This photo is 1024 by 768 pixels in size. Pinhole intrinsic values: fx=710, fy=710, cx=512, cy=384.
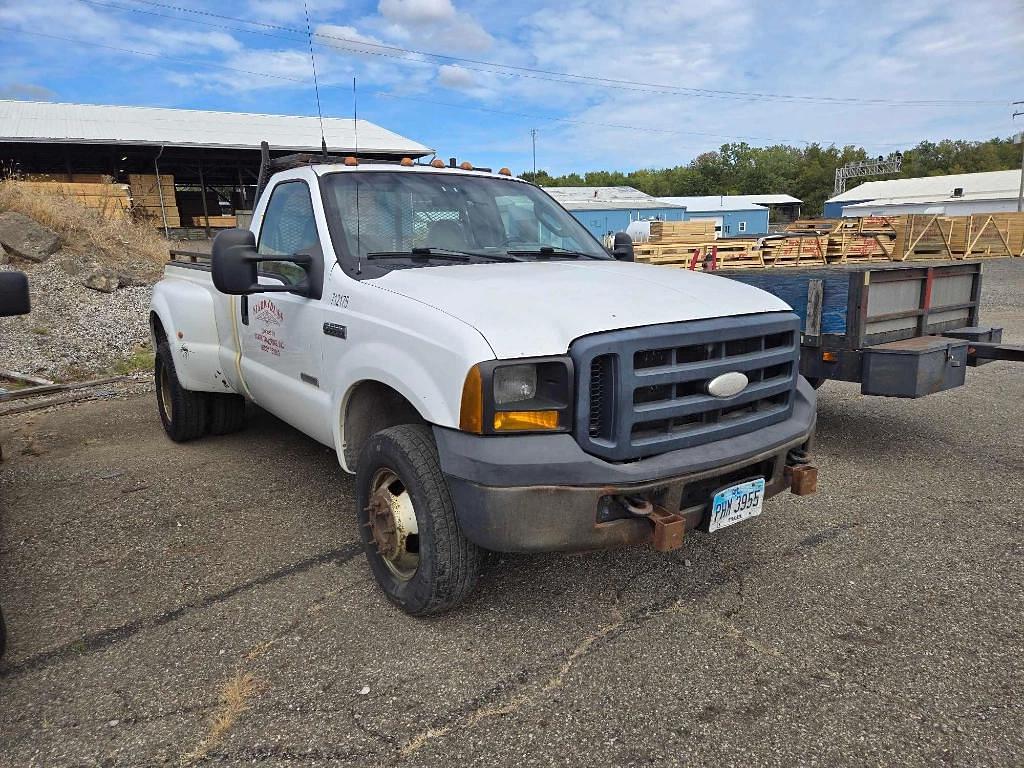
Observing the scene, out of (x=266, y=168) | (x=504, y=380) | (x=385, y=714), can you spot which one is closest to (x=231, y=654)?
(x=385, y=714)

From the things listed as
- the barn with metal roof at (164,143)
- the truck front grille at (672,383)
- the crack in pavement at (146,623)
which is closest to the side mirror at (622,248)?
the truck front grille at (672,383)

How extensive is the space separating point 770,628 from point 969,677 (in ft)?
2.38

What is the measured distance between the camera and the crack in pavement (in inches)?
112

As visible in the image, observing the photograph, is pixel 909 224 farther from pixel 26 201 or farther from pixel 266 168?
pixel 26 201

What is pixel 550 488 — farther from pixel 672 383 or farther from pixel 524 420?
pixel 672 383

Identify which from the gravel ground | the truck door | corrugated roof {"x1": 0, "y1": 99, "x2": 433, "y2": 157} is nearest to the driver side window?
the truck door

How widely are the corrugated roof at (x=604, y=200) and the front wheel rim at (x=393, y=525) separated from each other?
42.1 metres

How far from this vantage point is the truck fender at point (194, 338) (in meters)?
5.05

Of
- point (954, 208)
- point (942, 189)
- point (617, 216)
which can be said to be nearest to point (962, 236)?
point (617, 216)

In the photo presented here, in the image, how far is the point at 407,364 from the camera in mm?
2912

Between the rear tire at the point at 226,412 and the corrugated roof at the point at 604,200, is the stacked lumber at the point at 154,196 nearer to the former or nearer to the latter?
the rear tire at the point at 226,412

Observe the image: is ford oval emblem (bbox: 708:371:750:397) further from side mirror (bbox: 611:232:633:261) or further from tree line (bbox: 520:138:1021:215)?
tree line (bbox: 520:138:1021:215)

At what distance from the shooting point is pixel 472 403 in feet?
8.46

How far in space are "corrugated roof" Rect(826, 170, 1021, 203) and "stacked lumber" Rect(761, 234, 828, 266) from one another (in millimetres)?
47502
